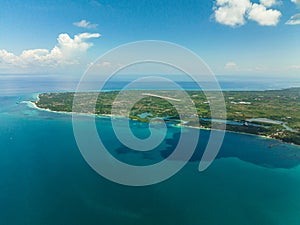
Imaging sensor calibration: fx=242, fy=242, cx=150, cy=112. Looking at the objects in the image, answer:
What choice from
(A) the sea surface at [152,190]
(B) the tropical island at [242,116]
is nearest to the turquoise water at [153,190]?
(A) the sea surface at [152,190]

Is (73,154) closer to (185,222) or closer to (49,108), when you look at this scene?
(185,222)

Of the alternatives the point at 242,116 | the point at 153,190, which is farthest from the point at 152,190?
the point at 242,116

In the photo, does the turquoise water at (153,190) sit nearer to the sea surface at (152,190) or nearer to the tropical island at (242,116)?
the sea surface at (152,190)

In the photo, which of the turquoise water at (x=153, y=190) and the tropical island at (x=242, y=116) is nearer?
the turquoise water at (x=153, y=190)

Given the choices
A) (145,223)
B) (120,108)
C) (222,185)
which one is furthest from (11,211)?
(120,108)

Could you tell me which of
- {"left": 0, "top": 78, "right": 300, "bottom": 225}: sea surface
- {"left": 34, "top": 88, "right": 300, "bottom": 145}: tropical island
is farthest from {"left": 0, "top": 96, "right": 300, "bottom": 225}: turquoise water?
{"left": 34, "top": 88, "right": 300, "bottom": 145}: tropical island

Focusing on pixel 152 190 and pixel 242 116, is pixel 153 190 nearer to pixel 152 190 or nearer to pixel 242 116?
pixel 152 190
